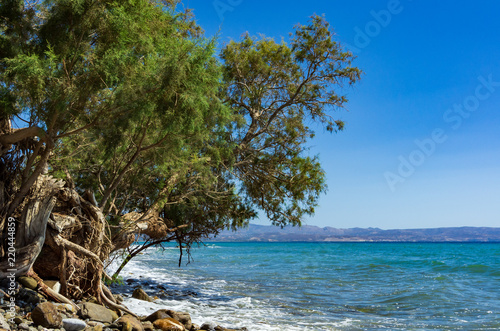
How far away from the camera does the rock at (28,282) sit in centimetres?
715

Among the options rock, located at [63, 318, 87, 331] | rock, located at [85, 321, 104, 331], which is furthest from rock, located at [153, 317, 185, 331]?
rock, located at [63, 318, 87, 331]

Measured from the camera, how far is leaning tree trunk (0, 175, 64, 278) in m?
7.23

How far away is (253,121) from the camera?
13852mm

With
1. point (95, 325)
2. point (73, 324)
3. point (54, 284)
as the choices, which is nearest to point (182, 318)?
point (95, 325)

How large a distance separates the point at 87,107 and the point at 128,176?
3900mm

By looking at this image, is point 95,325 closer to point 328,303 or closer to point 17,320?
point 17,320

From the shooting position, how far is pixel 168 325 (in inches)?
308

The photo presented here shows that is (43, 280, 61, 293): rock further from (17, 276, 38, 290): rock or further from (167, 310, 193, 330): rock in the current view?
(167, 310, 193, 330): rock

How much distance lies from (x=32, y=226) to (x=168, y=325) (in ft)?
10.4

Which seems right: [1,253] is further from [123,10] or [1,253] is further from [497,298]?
[497,298]

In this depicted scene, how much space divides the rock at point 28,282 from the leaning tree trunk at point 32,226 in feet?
0.36

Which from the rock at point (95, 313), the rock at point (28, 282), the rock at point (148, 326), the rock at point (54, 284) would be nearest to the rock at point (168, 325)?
the rock at point (148, 326)

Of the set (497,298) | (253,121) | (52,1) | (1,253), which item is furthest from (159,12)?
(497,298)

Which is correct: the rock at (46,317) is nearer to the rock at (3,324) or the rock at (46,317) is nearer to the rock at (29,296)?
the rock at (3,324)
